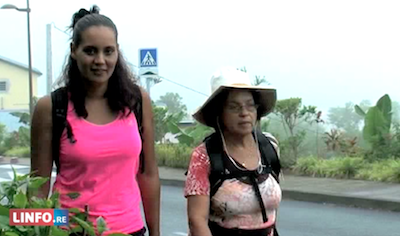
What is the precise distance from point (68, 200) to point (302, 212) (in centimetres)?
947

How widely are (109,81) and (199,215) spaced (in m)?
0.66

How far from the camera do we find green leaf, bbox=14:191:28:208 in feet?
7.01

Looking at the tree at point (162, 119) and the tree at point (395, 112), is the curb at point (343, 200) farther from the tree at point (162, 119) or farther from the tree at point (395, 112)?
the tree at point (162, 119)

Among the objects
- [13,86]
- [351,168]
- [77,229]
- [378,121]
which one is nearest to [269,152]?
[77,229]

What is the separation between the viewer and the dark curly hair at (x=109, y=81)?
9.98ft

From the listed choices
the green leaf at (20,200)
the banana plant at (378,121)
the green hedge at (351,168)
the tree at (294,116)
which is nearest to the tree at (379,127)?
the banana plant at (378,121)

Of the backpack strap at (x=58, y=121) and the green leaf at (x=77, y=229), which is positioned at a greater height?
the backpack strap at (x=58, y=121)

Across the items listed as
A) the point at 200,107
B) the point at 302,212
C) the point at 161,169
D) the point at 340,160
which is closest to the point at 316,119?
Result: the point at 340,160

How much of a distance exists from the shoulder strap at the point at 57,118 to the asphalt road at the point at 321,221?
7262 mm

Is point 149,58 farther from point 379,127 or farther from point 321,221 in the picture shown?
point 321,221

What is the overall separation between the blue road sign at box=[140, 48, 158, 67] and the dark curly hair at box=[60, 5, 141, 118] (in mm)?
15960

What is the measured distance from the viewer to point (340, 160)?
16.9m

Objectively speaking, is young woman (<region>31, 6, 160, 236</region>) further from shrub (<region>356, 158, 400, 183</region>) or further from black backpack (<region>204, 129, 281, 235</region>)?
shrub (<region>356, 158, 400, 183</region>)

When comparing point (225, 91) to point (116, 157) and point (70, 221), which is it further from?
point (70, 221)
